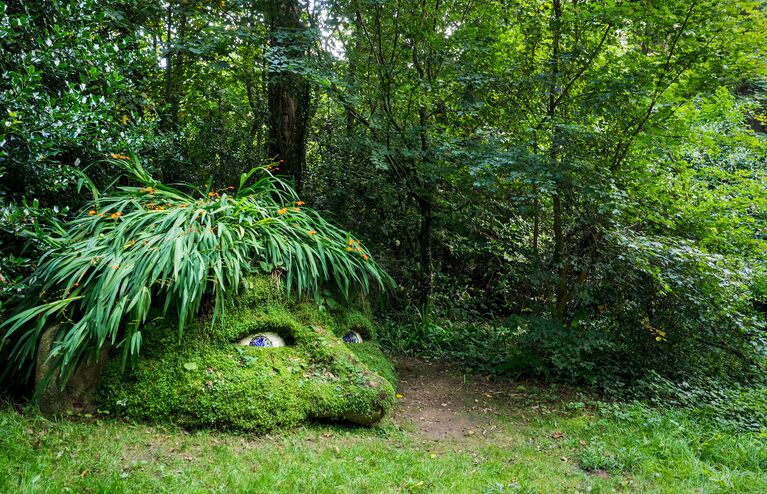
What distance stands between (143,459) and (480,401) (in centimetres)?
284

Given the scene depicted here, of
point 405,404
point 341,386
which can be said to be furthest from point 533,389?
point 341,386

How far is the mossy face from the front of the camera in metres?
3.13

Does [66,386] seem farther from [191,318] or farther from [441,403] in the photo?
[441,403]

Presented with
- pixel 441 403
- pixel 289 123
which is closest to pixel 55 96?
pixel 289 123

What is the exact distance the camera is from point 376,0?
15.3ft

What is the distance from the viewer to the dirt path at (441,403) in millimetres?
3846

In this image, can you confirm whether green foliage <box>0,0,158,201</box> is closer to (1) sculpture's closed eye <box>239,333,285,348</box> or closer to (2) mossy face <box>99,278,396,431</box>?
(2) mossy face <box>99,278,396,431</box>

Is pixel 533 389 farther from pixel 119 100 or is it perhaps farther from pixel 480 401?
pixel 119 100

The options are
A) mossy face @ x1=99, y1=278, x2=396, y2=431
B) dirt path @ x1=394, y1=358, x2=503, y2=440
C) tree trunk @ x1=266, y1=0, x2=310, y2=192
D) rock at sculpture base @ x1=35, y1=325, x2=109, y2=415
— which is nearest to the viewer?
rock at sculpture base @ x1=35, y1=325, x2=109, y2=415

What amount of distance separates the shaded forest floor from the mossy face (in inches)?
4.5

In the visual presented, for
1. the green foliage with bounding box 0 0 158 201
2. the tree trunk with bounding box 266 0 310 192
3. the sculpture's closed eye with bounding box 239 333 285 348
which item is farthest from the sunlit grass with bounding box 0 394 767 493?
the tree trunk with bounding box 266 0 310 192

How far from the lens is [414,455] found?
324 cm

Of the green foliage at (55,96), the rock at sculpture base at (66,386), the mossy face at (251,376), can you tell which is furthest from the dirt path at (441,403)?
the green foliage at (55,96)

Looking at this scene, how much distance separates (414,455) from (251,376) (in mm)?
1215
